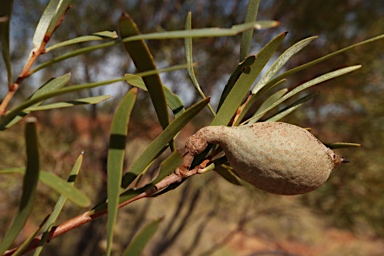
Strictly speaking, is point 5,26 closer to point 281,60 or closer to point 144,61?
point 144,61

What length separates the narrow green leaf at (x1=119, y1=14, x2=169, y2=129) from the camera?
226mm

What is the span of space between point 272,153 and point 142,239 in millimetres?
99

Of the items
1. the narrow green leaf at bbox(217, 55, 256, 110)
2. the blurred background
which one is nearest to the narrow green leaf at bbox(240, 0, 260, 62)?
the narrow green leaf at bbox(217, 55, 256, 110)

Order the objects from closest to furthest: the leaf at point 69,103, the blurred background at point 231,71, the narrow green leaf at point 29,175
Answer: the narrow green leaf at point 29,175, the leaf at point 69,103, the blurred background at point 231,71

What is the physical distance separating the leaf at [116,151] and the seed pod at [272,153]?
54 millimetres

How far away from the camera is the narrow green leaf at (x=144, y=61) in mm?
226

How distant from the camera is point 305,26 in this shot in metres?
1.97

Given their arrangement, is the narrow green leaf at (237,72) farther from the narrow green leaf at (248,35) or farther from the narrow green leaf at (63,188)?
the narrow green leaf at (63,188)

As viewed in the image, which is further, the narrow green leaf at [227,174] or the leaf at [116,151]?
the narrow green leaf at [227,174]

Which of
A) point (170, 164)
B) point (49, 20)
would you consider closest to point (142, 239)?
point (170, 164)

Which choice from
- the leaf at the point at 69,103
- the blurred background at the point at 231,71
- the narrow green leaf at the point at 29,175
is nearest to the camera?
the narrow green leaf at the point at 29,175

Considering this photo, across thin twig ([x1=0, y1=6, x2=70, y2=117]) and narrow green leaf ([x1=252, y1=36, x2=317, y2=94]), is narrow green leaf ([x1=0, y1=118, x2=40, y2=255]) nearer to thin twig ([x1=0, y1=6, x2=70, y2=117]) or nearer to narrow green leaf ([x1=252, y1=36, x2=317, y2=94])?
thin twig ([x1=0, y1=6, x2=70, y2=117])

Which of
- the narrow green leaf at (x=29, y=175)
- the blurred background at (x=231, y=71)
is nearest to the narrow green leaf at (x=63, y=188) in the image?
the narrow green leaf at (x=29, y=175)

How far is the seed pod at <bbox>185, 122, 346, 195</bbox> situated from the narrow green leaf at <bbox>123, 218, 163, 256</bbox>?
6 cm
